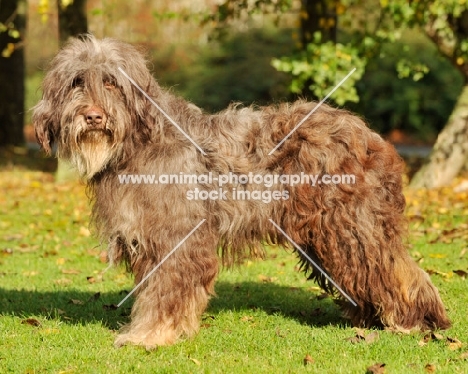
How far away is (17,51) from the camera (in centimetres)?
1898

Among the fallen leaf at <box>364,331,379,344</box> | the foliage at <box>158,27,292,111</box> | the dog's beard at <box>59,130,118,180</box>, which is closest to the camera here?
the dog's beard at <box>59,130,118,180</box>

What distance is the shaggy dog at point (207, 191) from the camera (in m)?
5.42

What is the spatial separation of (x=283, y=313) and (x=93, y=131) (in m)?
2.52

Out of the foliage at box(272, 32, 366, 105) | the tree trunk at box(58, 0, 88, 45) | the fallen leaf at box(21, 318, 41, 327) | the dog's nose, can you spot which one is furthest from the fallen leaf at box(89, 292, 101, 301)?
the tree trunk at box(58, 0, 88, 45)

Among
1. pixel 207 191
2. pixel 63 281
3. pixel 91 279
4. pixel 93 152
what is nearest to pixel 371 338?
pixel 207 191

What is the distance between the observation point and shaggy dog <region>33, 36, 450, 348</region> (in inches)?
213

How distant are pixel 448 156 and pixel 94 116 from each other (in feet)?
31.4

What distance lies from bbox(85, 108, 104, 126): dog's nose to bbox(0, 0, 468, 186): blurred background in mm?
6124

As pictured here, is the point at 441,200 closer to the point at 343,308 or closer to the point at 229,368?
the point at 343,308

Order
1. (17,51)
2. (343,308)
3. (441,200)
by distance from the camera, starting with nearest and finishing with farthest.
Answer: (343,308) → (441,200) → (17,51)

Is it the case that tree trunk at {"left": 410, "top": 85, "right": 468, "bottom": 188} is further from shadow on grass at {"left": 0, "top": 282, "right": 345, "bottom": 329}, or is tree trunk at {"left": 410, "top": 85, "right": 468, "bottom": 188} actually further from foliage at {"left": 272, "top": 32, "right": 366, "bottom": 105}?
shadow on grass at {"left": 0, "top": 282, "right": 345, "bottom": 329}

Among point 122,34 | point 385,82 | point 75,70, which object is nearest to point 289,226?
point 75,70

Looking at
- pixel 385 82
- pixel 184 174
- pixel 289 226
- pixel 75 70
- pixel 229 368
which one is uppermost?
pixel 75 70

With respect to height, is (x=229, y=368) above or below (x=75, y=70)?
below
